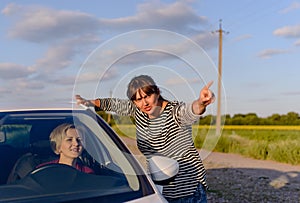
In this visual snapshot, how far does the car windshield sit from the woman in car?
6 cm

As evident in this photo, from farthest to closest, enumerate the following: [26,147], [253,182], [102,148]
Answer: [253,182]
[26,147]
[102,148]

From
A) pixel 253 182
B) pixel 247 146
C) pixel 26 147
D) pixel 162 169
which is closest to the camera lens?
pixel 162 169

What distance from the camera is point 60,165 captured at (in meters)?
3.20

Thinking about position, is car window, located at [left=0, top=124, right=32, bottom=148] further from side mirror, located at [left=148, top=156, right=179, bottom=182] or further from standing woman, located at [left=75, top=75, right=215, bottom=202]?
side mirror, located at [left=148, top=156, right=179, bottom=182]

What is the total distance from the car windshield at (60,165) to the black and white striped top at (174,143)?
30 centimetres

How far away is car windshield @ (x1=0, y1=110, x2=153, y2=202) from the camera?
288 centimetres

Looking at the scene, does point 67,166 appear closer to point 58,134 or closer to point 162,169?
point 58,134

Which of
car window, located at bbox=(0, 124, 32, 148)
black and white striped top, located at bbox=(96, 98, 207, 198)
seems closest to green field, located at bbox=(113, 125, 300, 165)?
black and white striped top, located at bbox=(96, 98, 207, 198)

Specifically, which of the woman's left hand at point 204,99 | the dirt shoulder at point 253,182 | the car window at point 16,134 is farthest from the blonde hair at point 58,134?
the dirt shoulder at point 253,182

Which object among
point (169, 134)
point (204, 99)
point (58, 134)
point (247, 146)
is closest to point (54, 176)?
point (58, 134)

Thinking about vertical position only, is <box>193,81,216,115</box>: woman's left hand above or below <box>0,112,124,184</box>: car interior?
above

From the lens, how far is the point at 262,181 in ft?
36.6

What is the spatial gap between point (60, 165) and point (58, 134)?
338 mm

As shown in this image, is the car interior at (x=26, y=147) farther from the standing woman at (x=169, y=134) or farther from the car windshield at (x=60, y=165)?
the standing woman at (x=169, y=134)
